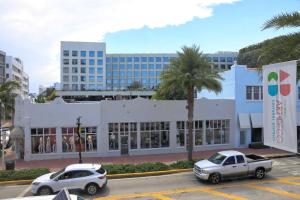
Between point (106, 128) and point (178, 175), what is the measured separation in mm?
9887

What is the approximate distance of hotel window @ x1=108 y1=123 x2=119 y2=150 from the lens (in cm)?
3284

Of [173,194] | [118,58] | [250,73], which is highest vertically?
[118,58]

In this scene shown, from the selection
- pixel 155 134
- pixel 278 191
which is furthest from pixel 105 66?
pixel 278 191

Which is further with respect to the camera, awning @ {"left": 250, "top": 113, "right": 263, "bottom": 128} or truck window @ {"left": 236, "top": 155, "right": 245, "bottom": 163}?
awning @ {"left": 250, "top": 113, "right": 263, "bottom": 128}

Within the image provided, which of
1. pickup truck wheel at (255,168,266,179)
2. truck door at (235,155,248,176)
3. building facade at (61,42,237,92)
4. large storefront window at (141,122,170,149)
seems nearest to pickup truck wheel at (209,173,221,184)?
truck door at (235,155,248,176)

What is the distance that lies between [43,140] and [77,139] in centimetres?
272

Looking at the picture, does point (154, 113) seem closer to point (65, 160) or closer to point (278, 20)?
point (65, 160)

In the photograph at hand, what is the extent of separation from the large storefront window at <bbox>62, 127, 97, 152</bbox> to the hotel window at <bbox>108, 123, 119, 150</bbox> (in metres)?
1.29

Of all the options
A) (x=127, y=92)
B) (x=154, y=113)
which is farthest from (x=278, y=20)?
(x=127, y=92)

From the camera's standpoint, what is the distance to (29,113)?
30828 mm

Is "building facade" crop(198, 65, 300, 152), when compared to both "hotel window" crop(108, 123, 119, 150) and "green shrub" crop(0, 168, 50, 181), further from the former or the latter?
"green shrub" crop(0, 168, 50, 181)

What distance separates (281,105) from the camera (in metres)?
12.8

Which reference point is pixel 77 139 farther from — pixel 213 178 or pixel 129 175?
pixel 213 178

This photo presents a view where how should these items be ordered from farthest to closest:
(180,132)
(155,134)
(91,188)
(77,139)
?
(180,132) → (155,134) → (77,139) → (91,188)
